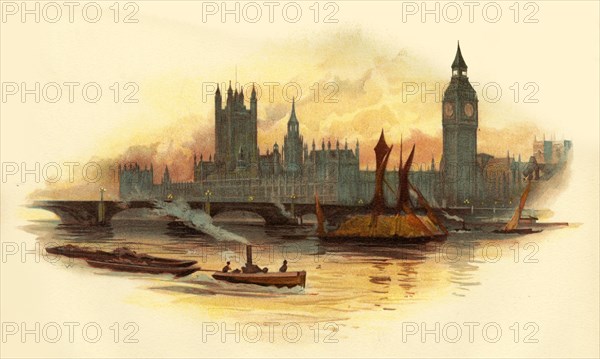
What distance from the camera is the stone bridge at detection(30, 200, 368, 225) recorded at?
21.2ft

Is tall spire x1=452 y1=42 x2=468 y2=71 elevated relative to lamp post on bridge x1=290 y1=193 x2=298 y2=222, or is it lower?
elevated

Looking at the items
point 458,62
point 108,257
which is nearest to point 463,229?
point 458,62

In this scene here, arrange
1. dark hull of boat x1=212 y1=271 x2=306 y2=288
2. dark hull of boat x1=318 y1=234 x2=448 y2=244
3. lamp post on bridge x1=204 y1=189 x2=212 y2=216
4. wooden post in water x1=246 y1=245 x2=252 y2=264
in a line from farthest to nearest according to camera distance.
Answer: lamp post on bridge x1=204 y1=189 x2=212 y2=216 < dark hull of boat x1=318 y1=234 x2=448 y2=244 < wooden post in water x1=246 y1=245 x2=252 y2=264 < dark hull of boat x1=212 y1=271 x2=306 y2=288

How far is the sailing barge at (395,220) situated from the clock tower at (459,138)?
0.26 metres

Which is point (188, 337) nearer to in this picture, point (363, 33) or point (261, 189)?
point (261, 189)

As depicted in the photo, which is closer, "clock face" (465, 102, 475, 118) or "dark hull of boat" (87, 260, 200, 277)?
"clock face" (465, 102, 475, 118)

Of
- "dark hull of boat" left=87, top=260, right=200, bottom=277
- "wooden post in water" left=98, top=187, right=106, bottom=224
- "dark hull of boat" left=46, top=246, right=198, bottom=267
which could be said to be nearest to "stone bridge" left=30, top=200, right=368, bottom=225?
"wooden post in water" left=98, top=187, right=106, bottom=224

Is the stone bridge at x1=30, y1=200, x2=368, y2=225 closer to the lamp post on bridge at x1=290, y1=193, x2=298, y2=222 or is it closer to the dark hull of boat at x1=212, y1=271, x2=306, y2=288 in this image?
the lamp post on bridge at x1=290, y1=193, x2=298, y2=222

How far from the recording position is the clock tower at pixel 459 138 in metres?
6.29

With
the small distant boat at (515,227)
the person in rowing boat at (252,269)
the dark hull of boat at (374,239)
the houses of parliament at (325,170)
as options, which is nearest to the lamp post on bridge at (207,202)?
the houses of parliament at (325,170)

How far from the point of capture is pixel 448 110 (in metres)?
6.27

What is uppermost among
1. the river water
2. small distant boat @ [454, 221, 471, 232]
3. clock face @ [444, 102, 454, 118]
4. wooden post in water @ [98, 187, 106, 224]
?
clock face @ [444, 102, 454, 118]

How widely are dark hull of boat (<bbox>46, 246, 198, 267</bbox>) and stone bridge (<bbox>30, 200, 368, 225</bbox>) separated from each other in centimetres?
25

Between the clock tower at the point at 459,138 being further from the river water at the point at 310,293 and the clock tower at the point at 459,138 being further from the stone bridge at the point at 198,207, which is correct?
the stone bridge at the point at 198,207
